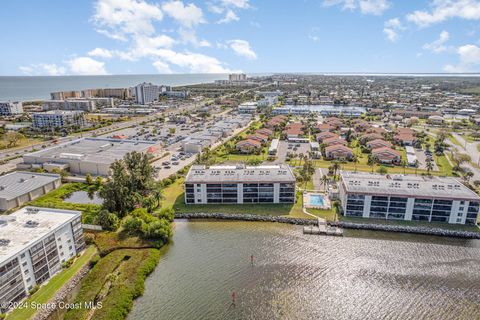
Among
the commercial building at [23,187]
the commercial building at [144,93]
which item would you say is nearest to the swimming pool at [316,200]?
the commercial building at [23,187]

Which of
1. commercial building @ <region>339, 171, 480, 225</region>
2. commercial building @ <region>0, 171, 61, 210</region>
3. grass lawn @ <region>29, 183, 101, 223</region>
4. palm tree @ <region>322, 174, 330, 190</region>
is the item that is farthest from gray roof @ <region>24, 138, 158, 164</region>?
commercial building @ <region>339, 171, 480, 225</region>

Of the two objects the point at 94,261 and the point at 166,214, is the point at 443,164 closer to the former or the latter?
the point at 166,214

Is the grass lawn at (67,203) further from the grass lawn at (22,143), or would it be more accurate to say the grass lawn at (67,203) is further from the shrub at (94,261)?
the grass lawn at (22,143)

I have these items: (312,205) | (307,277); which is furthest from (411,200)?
(307,277)

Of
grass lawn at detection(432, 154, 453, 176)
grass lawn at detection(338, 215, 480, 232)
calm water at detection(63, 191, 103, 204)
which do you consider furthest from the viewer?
grass lawn at detection(432, 154, 453, 176)

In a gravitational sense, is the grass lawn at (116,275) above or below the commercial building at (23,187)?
below

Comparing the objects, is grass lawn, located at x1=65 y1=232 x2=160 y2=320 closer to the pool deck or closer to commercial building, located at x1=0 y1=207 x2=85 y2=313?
commercial building, located at x1=0 y1=207 x2=85 y2=313
